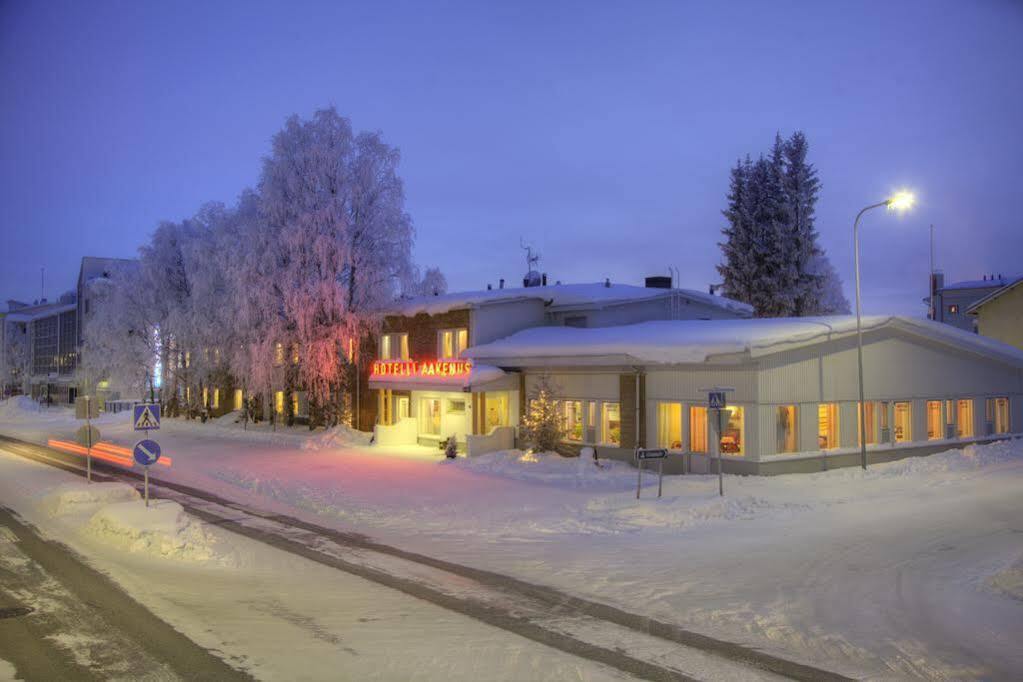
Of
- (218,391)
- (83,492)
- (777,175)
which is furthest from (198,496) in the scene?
(777,175)

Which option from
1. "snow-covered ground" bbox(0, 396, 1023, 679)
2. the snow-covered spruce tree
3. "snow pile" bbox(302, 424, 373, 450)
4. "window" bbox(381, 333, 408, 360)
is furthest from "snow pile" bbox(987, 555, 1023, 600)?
"window" bbox(381, 333, 408, 360)

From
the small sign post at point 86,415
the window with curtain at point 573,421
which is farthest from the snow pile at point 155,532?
the window with curtain at point 573,421

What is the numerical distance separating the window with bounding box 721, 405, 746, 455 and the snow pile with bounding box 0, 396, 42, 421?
190 ft

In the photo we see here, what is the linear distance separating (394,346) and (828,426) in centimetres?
2052

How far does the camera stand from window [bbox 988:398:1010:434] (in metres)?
29.9

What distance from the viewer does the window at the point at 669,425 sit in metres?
24.8

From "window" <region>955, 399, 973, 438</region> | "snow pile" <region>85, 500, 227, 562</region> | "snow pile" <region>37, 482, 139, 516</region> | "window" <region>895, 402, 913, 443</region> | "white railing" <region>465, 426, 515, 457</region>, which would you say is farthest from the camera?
"window" <region>955, 399, 973, 438</region>

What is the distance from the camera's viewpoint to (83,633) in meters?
9.16

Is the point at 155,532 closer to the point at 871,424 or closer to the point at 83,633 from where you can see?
the point at 83,633

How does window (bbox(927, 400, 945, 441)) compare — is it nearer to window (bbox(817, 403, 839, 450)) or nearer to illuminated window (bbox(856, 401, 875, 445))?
illuminated window (bbox(856, 401, 875, 445))

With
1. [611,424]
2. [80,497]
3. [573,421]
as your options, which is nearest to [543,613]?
[80,497]

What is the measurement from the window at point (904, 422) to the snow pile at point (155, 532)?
912 inches

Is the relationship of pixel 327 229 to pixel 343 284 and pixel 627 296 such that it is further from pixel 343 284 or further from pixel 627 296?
pixel 627 296

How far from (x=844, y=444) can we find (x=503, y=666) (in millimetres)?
20177
